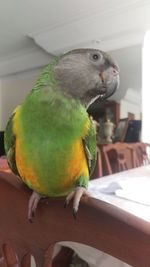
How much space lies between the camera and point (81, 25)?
2672 millimetres

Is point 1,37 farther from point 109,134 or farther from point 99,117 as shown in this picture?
point 109,134

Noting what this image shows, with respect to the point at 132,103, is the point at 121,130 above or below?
below

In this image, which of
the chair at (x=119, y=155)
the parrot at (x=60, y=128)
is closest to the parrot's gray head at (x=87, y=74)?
the parrot at (x=60, y=128)

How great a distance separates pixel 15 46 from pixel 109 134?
4.92 feet

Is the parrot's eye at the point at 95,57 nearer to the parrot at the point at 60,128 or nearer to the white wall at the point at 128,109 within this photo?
the parrot at the point at 60,128

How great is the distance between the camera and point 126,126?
2729 mm

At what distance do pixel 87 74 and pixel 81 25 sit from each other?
222 cm

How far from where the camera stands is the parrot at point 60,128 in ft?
1.71

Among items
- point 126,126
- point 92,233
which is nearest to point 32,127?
point 92,233

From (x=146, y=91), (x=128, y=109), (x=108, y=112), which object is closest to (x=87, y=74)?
(x=146, y=91)

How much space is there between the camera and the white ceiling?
232 centimetres

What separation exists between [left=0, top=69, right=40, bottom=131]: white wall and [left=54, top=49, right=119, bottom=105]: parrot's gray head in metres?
3.40

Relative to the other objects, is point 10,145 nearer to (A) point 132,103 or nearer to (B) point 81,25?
(A) point 132,103

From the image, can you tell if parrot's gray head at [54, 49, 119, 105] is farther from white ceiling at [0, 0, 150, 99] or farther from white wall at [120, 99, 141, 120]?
white wall at [120, 99, 141, 120]
